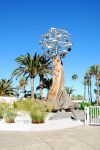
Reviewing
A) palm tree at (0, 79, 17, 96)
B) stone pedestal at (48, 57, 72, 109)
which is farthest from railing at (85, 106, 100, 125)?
palm tree at (0, 79, 17, 96)

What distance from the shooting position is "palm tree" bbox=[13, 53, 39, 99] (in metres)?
48.9

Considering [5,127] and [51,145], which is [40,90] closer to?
[5,127]

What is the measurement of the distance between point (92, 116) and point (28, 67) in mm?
31803

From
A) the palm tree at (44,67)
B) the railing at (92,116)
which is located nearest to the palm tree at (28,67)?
the palm tree at (44,67)

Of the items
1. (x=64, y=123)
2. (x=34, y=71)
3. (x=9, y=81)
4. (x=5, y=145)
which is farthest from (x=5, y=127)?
(x=9, y=81)

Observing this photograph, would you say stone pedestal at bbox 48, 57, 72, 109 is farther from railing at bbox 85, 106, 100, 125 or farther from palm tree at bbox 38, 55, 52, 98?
railing at bbox 85, 106, 100, 125

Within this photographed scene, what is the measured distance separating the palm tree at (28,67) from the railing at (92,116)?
98.0 ft

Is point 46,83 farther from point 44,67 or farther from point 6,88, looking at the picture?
point 6,88

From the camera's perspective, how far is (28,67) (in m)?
49.3

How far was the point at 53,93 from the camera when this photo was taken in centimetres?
3681

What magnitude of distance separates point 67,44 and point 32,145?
25.7m

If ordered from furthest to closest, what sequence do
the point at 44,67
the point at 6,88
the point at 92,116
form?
the point at 6,88
the point at 44,67
the point at 92,116

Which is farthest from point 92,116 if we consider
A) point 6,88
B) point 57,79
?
point 6,88

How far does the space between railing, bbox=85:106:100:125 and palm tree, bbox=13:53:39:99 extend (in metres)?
29.9
